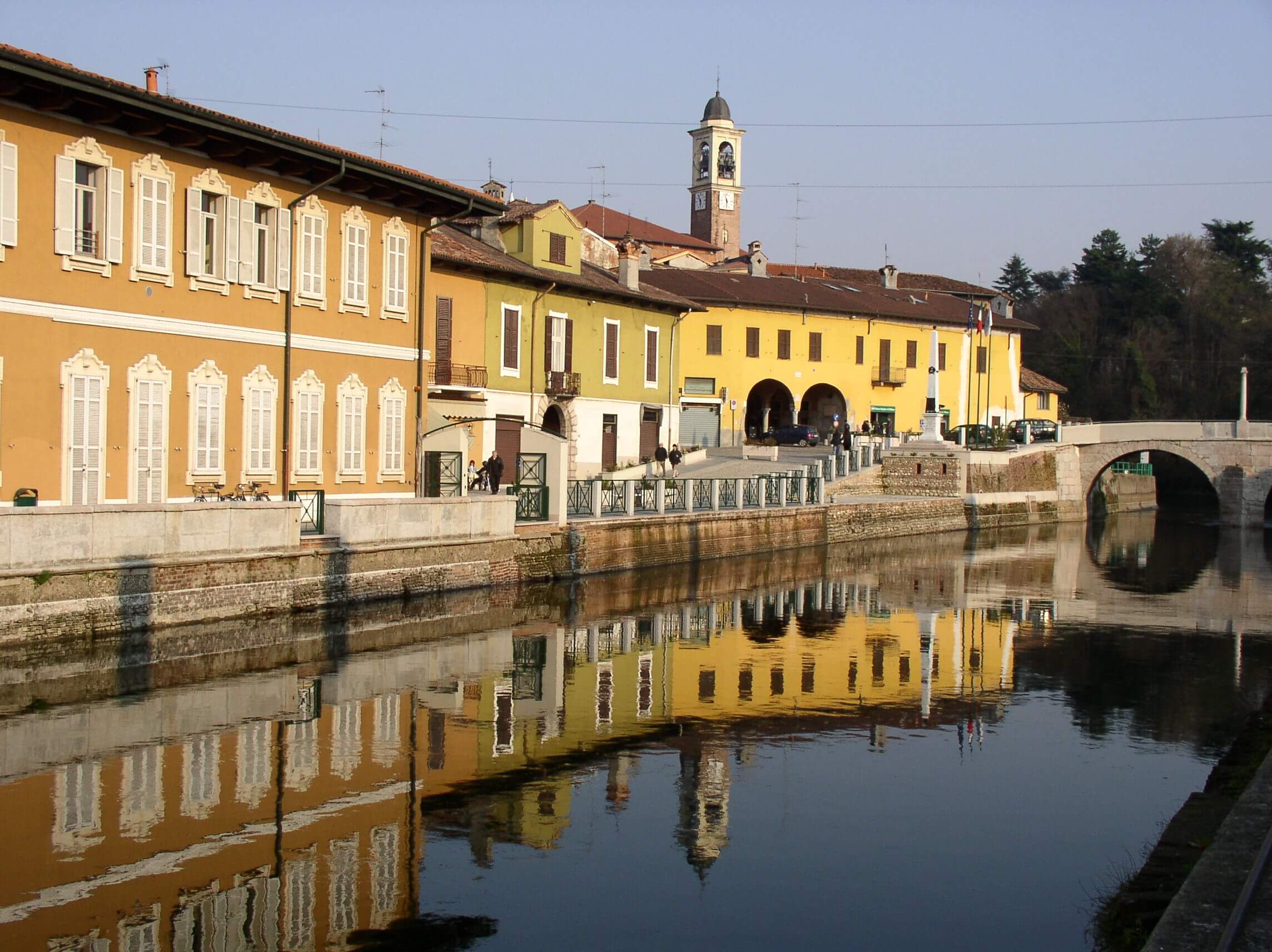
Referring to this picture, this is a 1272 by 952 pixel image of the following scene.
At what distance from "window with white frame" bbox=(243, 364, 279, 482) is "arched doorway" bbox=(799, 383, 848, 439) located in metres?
36.2

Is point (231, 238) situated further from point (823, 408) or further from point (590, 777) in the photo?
point (823, 408)

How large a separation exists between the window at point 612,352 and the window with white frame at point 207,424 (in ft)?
69.6

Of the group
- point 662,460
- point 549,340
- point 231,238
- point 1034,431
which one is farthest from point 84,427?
point 1034,431

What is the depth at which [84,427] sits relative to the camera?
1973 cm

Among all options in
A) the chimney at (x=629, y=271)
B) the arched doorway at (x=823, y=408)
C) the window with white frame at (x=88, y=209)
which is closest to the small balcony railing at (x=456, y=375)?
the chimney at (x=629, y=271)

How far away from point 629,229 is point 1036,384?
23.0 meters

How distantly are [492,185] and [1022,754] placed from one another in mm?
36010

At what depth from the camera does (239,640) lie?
18.8 metres

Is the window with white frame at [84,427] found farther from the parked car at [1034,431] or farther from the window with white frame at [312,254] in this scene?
the parked car at [1034,431]

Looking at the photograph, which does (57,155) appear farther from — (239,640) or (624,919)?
(624,919)

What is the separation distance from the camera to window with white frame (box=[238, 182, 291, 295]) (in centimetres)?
2256

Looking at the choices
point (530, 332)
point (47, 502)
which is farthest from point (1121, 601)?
point (47, 502)

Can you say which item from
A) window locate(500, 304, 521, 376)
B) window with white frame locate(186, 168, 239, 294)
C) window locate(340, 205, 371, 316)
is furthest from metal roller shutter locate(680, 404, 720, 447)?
window with white frame locate(186, 168, 239, 294)

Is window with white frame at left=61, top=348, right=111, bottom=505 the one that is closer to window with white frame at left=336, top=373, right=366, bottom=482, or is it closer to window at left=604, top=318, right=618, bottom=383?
window with white frame at left=336, top=373, right=366, bottom=482
